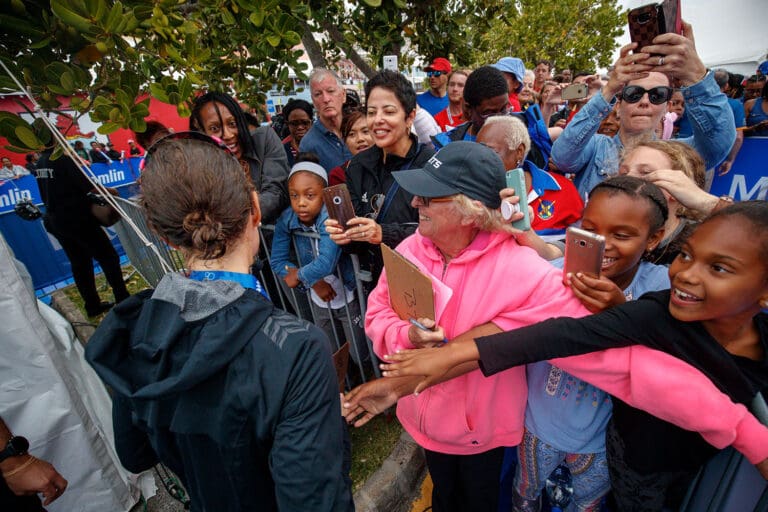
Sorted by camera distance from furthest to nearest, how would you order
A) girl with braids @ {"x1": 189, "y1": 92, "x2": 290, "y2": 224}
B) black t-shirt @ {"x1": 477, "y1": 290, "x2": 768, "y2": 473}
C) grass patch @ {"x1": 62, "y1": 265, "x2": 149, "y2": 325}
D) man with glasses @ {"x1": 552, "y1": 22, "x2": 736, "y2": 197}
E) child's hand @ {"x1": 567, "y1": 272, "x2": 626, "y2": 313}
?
grass patch @ {"x1": 62, "y1": 265, "x2": 149, "y2": 325} < girl with braids @ {"x1": 189, "y1": 92, "x2": 290, "y2": 224} < man with glasses @ {"x1": 552, "y1": 22, "x2": 736, "y2": 197} < child's hand @ {"x1": 567, "y1": 272, "x2": 626, "y2": 313} < black t-shirt @ {"x1": 477, "y1": 290, "x2": 768, "y2": 473}

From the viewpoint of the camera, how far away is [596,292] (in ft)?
4.34

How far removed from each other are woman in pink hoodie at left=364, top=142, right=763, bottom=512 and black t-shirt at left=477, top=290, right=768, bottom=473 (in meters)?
0.11

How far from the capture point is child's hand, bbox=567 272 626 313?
131 cm

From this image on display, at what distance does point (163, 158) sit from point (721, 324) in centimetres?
188

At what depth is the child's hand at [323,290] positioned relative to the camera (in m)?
2.82

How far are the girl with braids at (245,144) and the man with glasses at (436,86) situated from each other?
2.96 m

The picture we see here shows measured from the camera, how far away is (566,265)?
4.56 ft

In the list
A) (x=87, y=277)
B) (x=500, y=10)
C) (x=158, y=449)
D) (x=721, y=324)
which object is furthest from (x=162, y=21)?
(x=87, y=277)

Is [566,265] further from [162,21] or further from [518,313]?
[162,21]

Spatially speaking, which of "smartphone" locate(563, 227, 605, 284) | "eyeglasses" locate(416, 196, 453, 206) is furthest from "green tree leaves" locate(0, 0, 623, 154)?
"smartphone" locate(563, 227, 605, 284)

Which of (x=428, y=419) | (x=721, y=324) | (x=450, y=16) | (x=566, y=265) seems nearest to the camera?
(x=721, y=324)

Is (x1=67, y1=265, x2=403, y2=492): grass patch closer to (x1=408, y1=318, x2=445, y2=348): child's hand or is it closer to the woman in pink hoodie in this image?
the woman in pink hoodie

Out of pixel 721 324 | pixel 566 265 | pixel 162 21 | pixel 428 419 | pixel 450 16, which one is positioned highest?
pixel 450 16

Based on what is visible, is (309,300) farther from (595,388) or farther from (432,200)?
(595,388)
